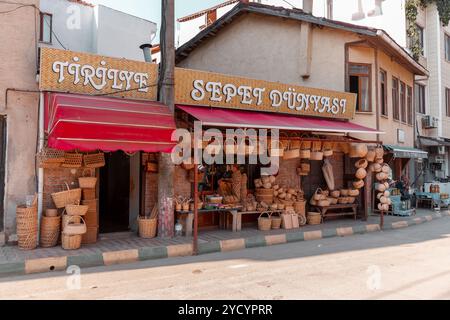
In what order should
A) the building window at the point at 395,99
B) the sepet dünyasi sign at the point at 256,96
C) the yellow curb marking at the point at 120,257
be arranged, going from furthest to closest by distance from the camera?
the building window at the point at 395,99 → the sepet dünyasi sign at the point at 256,96 → the yellow curb marking at the point at 120,257

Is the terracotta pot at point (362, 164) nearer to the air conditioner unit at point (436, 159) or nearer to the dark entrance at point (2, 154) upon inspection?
the dark entrance at point (2, 154)

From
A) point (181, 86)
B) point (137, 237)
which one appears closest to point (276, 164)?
point (181, 86)

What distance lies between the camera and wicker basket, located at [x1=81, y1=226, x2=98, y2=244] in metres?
8.98

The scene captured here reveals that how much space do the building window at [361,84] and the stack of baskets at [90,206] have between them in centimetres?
1055

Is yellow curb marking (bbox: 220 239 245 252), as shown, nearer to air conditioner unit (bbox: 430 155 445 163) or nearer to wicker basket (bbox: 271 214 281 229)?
wicker basket (bbox: 271 214 281 229)

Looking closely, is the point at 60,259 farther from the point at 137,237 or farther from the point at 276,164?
the point at 276,164

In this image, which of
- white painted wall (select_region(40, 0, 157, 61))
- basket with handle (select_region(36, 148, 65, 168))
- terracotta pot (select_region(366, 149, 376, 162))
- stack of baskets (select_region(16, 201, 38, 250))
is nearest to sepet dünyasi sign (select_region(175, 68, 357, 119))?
terracotta pot (select_region(366, 149, 376, 162))

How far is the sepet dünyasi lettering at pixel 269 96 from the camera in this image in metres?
10.6

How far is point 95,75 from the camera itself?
909cm

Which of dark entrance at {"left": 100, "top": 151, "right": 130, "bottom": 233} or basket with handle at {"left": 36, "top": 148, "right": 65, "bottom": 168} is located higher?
basket with handle at {"left": 36, "top": 148, "right": 65, "bottom": 168}

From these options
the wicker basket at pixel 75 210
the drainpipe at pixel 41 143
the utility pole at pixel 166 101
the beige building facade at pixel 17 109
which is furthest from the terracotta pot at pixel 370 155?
the beige building facade at pixel 17 109

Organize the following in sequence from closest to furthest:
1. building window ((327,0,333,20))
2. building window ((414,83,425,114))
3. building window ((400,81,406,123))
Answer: building window ((400,81,406,123))
building window ((414,83,425,114))
building window ((327,0,333,20))

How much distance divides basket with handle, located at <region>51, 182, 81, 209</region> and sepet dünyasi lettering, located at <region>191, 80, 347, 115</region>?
379 cm

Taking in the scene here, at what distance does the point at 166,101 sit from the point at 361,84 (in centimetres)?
906
